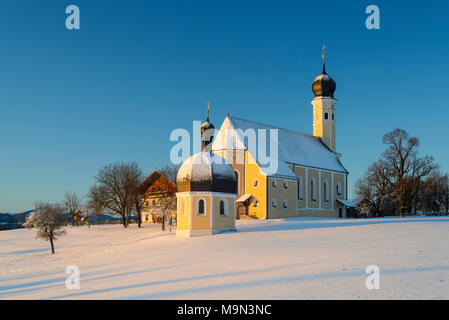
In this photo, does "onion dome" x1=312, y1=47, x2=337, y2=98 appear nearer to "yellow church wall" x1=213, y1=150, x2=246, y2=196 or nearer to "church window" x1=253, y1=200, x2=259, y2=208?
"yellow church wall" x1=213, y1=150, x2=246, y2=196

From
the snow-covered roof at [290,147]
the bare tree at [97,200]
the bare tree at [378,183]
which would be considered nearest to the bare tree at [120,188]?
the bare tree at [97,200]

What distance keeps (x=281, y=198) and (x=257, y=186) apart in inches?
114

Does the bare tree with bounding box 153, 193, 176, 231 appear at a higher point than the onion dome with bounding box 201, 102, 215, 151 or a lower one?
lower

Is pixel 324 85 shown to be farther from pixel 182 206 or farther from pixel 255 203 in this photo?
pixel 182 206

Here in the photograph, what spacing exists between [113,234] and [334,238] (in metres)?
30.4

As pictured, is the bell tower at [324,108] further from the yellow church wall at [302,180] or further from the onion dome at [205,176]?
the onion dome at [205,176]

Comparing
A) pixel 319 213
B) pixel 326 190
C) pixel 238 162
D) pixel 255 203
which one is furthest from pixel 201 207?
pixel 326 190

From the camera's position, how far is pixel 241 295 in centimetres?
1188

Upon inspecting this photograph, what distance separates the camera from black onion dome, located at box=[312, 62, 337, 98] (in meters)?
58.9

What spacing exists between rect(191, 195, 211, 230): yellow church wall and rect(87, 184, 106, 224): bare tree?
28210 millimetres

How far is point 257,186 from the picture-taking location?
1719 inches

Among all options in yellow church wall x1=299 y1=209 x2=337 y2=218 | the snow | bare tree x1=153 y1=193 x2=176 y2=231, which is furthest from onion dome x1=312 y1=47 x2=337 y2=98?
the snow
